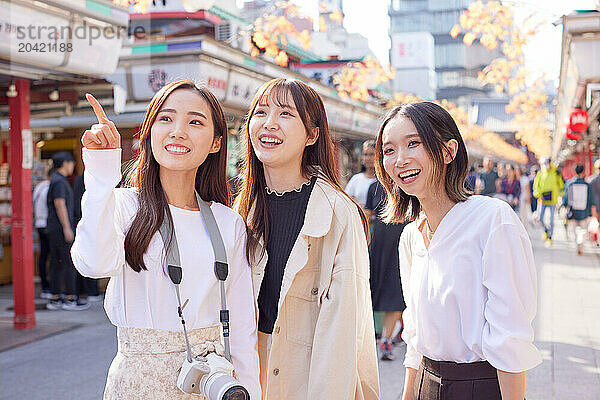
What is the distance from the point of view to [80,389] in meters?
4.79

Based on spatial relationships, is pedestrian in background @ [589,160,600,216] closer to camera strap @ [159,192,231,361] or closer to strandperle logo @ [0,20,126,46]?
strandperle logo @ [0,20,126,46]

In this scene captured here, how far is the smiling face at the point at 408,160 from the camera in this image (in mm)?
2002

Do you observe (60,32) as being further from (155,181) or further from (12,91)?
(155,181)

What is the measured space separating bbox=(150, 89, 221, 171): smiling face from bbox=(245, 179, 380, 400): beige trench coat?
48 centimetres

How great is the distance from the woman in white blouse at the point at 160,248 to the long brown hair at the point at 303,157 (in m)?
0.20

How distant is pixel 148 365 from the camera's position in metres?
1.93

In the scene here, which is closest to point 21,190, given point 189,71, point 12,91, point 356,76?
point 12,91

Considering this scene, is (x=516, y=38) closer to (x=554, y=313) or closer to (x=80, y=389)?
(x=554, y=313)

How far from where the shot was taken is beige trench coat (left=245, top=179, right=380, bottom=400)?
2.15 metres

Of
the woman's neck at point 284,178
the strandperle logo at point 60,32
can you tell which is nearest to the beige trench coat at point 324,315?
the woman's neck at point 284,178

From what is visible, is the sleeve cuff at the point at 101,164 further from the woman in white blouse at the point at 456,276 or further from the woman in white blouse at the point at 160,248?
the woman in white blouse at the point at 456,276

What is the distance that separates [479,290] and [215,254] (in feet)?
2.80

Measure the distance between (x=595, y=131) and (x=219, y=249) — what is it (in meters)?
14.7

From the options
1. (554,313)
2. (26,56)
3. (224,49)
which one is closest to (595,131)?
(554,313)
